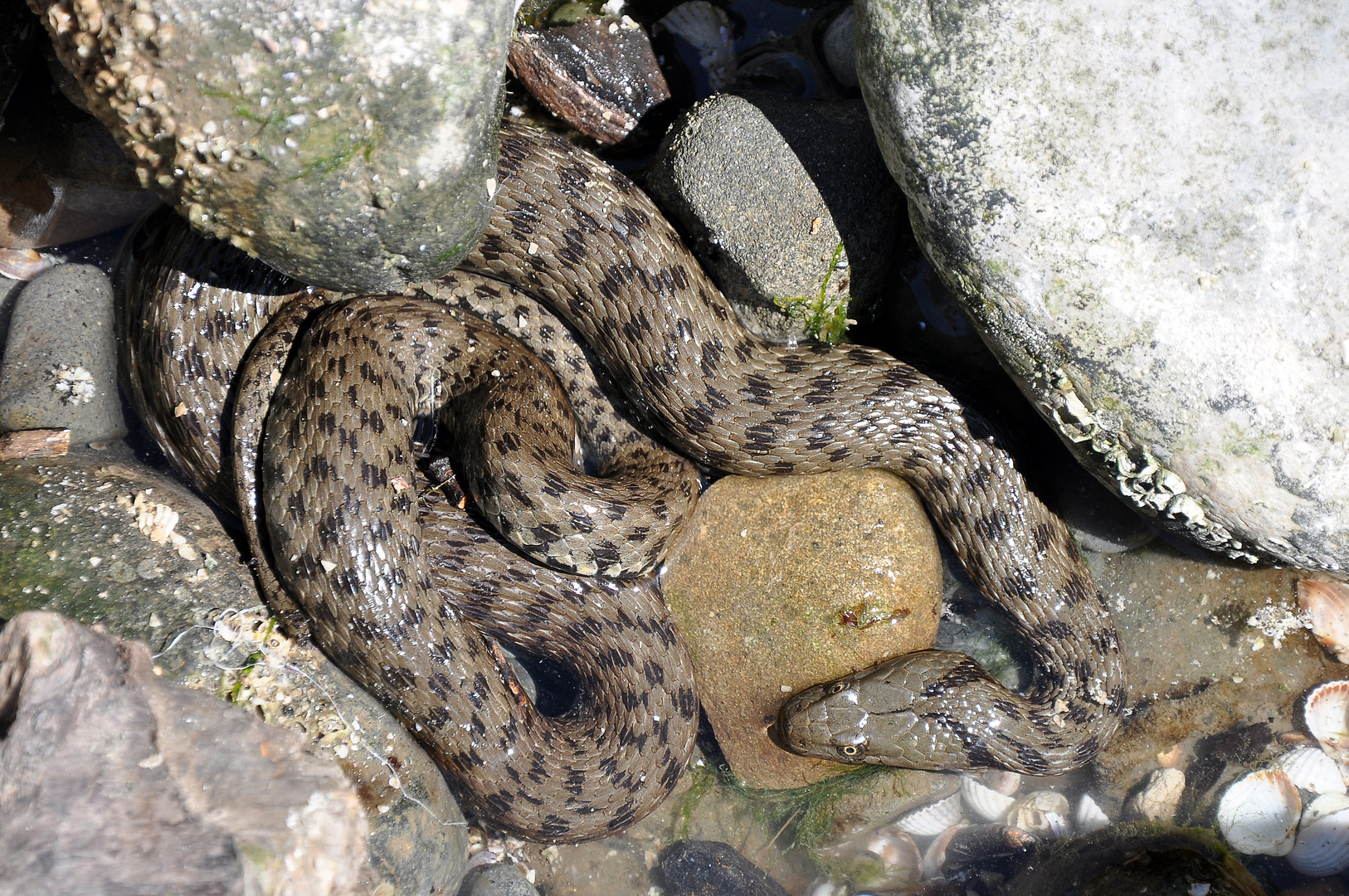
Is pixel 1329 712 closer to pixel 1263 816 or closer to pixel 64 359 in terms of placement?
pixel 1263 816

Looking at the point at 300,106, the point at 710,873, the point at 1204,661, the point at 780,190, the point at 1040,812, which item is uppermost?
the point at 300,106

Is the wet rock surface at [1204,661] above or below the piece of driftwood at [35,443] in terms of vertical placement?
below

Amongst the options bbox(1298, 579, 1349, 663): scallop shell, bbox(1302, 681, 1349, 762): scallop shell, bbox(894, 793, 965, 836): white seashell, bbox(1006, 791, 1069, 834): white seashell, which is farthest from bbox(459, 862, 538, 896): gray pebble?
bbox(1298, 579, 1349, 663): scallop shell

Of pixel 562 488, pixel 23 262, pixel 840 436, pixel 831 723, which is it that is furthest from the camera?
pixel 23 262

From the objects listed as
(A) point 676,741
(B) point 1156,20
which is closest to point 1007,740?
(A) point 676,741

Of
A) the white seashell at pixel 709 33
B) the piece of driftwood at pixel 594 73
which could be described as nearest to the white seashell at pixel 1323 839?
the white seashell at pixel 709 33

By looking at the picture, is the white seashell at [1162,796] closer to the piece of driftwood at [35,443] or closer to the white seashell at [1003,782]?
the white seashell at [1003,782]

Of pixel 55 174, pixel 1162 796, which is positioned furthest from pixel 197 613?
pixel 1162 796
